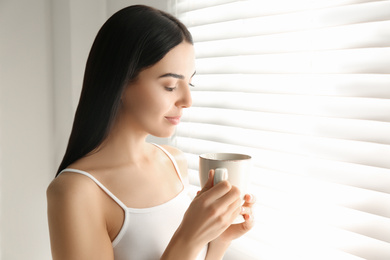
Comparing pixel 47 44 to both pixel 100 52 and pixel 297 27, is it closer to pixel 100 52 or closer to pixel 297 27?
pixel 100 52

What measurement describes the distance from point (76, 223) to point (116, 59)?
36cm

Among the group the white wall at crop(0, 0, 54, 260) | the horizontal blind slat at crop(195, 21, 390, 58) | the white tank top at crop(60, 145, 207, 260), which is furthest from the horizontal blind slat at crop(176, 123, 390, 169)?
the white wall at crop(0, 0, 54, 260)

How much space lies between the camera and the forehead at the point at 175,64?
883mm

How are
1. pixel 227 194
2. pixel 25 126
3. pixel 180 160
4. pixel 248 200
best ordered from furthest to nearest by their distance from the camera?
pixel 25 126 → pixel 180 160 → pixel 248 200 → pixel 227 194

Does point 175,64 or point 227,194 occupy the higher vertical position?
point 175,64

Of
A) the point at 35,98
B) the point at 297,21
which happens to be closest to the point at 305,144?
the point at 297,21

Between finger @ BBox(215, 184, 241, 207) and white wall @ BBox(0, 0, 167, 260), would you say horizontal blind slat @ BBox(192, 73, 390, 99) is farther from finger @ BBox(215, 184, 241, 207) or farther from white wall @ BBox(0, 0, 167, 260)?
white wall @ BBox(0, 0, 167, 260)

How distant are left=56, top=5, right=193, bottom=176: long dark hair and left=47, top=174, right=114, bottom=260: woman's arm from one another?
0.38ft

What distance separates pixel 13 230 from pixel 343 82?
170 centimetres

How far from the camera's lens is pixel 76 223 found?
2.72ft

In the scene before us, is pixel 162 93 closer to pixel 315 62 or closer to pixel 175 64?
pixel 175 64

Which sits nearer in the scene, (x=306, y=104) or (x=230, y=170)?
(x=230, y=170)

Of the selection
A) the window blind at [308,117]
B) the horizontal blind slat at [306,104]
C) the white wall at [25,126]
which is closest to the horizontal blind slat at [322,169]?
the window blind at [308,117]

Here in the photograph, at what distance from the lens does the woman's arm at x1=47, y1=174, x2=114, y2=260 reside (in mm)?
827
